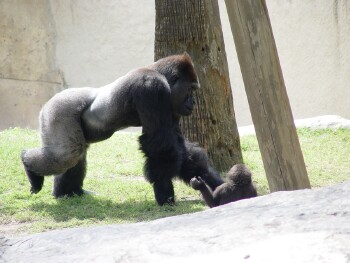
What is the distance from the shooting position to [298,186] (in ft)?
16.1

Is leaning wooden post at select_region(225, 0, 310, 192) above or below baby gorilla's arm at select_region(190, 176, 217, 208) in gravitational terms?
above

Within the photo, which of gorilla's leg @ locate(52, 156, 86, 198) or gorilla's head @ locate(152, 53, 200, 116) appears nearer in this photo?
gorilla's head @ locate(152, 53, 200, 116)

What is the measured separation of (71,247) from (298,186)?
2.73 m

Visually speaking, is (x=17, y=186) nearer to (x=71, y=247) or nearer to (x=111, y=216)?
(x=111, y=216)

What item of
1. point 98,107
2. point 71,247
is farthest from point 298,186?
point 71,247

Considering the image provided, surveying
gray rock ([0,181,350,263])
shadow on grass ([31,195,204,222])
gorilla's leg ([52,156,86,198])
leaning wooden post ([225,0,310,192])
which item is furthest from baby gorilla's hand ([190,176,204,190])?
gray rock ([0,181,350,263])

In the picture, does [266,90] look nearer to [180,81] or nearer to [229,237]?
[180,81]

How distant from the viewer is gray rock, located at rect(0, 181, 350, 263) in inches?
84.8

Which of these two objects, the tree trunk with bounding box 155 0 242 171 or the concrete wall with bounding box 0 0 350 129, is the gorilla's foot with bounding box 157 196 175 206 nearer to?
the tree trunk with bounding box 155 0 242 171

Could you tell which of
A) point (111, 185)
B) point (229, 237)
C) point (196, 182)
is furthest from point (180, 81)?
point (229, 237)

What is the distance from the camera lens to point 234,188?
18.7ft

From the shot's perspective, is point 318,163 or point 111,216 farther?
point 318,163

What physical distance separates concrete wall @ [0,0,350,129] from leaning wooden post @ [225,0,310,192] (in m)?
7.98

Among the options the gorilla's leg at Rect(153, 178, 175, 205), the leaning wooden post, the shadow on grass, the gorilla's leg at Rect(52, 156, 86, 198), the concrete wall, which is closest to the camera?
the leaning wooden post
